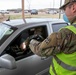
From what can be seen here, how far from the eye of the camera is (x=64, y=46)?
5.36 ft

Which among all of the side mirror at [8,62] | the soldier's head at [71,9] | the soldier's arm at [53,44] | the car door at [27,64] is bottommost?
the car door at [27,64]

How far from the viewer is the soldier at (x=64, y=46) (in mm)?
1613

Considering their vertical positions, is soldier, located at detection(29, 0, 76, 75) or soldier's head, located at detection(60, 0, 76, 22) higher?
soldier's head, located at detection(60, 0, 76, 22)

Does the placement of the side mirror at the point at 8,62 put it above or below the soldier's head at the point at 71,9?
below

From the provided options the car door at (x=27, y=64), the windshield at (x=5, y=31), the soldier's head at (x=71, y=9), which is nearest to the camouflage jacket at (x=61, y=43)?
the soldier's head at (x=71, y=9)

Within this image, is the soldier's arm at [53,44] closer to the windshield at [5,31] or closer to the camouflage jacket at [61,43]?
the camouflage jacket at [61,43]

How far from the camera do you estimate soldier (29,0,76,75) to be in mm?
1613

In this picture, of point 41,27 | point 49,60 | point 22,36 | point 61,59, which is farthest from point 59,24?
point 61,59

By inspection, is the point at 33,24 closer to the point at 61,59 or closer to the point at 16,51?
the point at 16,51

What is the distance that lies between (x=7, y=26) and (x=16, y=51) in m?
0.52

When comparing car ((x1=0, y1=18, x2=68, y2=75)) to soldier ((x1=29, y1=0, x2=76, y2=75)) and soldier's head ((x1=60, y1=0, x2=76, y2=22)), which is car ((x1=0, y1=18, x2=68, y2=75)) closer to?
soldier ((x1=29, y1=0, x2=76, y2=75))

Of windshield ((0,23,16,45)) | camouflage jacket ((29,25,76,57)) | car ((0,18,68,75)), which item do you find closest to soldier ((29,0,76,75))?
camouflage jacket ((29,25,76,57))

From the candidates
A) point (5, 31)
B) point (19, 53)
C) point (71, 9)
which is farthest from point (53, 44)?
point (5, 31)

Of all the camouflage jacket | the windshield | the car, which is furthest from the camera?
the windshield
